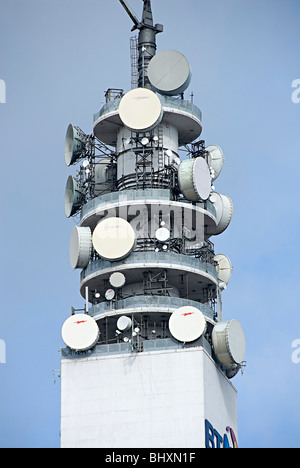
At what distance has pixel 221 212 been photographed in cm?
12475

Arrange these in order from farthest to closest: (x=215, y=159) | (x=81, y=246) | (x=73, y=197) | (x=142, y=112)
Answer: (x=215, y=159) < (x=73, y=197) < (x=81, y=246) < (x=142, y=112)

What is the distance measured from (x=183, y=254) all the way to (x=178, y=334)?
10.2 metres

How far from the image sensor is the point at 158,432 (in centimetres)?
10819

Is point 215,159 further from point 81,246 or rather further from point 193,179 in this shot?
point 81,246

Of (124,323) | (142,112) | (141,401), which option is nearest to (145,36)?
(142,112)

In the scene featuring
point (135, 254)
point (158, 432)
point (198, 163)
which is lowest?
point (158, 432)

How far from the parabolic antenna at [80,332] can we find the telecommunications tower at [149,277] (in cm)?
9

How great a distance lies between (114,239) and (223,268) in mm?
16267

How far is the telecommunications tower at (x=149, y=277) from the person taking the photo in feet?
360
